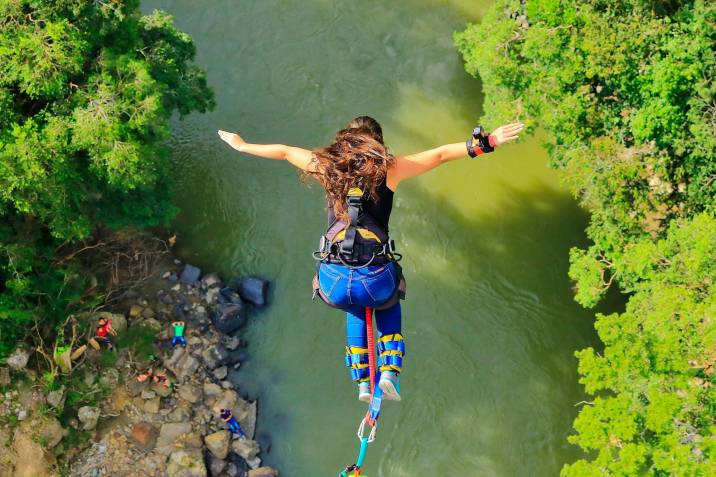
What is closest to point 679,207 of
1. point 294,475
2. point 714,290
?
point 714,290

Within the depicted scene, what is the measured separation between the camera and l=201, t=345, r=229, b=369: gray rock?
13.1 meters

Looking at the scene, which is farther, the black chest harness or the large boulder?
the large boulder

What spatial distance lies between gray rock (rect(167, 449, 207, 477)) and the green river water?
1.20m

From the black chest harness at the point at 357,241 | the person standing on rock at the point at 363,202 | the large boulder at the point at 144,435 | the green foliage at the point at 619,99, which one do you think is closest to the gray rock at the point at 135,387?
the large boulder at the point at 144,435

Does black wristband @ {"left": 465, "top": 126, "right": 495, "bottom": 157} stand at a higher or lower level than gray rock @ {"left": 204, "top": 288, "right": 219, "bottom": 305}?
higher

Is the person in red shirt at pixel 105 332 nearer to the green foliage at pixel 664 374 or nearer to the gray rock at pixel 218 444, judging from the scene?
the gray rock at pixel 218 444

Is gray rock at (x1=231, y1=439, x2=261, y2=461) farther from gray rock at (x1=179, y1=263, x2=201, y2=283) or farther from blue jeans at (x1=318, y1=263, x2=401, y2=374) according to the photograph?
blue jeans at (x1=318, y1=263, x2=401, y2=374)

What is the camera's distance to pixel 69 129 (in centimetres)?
1030

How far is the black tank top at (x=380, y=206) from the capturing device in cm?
668

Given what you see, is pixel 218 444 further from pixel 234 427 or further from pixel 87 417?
pixel 87 417

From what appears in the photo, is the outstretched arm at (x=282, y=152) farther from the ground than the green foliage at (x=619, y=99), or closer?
closer

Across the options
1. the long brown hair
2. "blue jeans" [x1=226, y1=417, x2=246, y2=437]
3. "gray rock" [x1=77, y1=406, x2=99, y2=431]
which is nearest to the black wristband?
the long brown hair

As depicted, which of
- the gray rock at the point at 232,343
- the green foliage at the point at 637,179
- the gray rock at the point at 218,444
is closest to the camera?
the green foliage at the point at 637,179

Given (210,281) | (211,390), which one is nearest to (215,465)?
(211,390)
